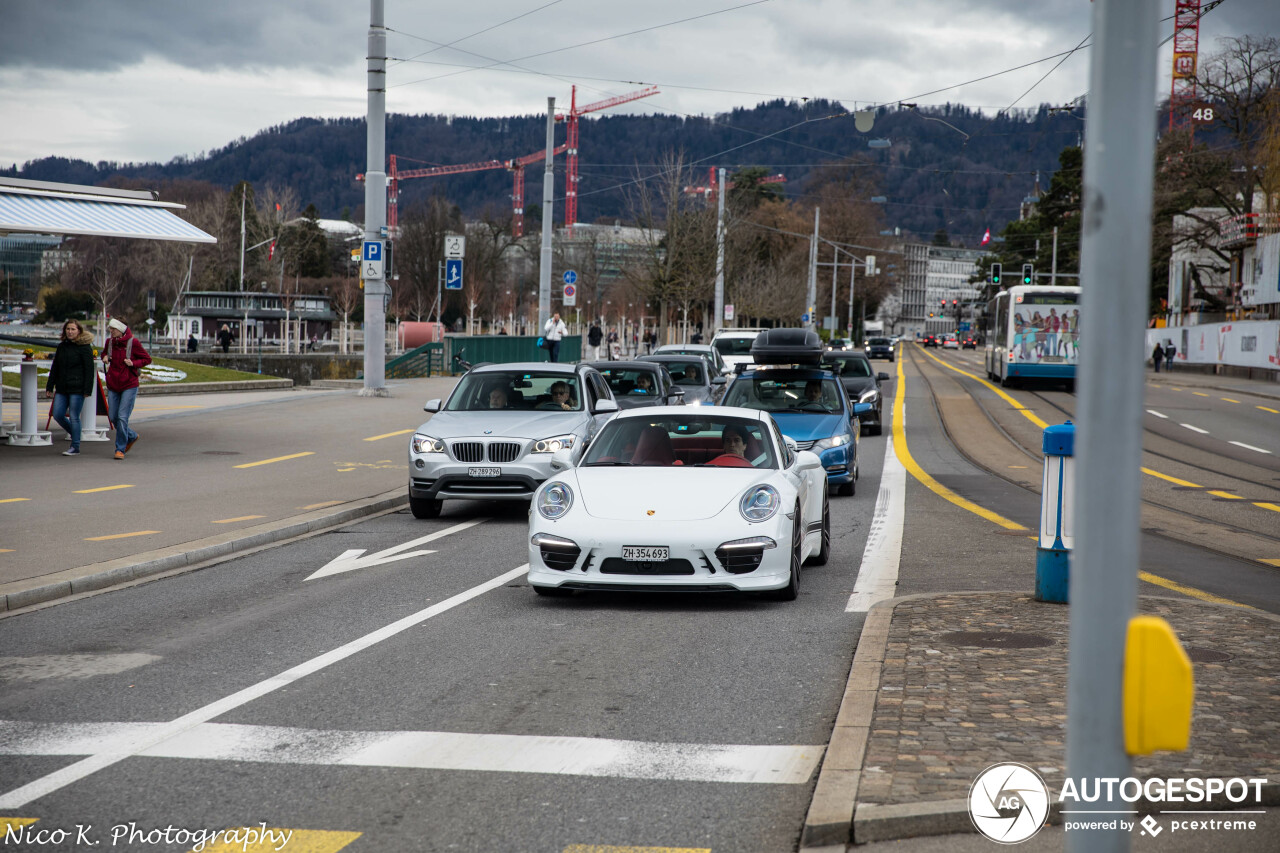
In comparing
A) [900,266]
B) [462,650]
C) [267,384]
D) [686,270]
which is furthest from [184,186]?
[462,650]

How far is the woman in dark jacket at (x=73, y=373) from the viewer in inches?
713

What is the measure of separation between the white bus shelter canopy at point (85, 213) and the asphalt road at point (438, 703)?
808 centimetres

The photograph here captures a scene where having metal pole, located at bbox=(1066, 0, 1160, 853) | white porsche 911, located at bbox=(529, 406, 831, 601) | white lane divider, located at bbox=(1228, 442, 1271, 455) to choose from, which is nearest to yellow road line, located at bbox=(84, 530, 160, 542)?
white porsche 911, located at bbox=(529, 406, 831, 601)

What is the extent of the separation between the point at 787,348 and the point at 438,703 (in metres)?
18.0

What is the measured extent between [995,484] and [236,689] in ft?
45.7

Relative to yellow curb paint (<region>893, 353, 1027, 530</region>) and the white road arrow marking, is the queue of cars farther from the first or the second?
yellow curb paint (<region>893, 353, 1027, 530</region>)

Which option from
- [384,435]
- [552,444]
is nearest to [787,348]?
[384,435]

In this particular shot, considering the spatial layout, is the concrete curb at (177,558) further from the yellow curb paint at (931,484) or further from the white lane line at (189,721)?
the yellow curb paint at (931,484)

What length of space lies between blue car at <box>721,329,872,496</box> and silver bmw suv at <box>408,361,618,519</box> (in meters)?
2.33

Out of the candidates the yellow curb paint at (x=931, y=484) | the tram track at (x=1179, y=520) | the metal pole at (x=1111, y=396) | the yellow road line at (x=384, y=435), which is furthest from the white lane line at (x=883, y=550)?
the yellow road line at (x=384, y=435)

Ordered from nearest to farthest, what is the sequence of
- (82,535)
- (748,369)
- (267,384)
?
(82,535), (748,369), (267,384)

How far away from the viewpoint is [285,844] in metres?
4.32

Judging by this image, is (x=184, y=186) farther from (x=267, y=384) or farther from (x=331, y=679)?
(x=331, y=679)

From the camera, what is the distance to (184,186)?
12731 centimetres
